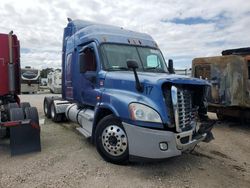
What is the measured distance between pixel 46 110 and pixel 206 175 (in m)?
7.87

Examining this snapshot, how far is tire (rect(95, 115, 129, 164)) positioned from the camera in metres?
5.43

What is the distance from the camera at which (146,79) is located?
5336 millimetres

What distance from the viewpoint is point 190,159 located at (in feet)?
20.3

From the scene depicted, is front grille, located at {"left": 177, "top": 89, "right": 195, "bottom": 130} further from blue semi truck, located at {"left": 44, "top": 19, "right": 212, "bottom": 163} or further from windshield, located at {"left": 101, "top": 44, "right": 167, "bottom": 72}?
windshield, located at {"left": 101, "top": 44, "right": 167, "bottom": 72}

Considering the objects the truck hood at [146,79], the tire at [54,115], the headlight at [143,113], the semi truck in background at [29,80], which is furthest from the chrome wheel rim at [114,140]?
the semi truck in background at [29,80]

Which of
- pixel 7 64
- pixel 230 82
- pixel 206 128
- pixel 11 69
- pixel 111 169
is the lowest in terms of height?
pixel 111 169

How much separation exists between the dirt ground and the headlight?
99 centimetres

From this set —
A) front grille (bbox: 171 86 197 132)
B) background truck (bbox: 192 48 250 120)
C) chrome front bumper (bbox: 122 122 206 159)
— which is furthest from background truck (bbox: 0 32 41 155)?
background truck (bbox: 192 48 250 120)

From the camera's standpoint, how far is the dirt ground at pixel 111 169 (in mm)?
4879

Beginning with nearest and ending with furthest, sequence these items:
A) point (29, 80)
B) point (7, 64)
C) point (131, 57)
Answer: point (131, 57) < point (7, 64) < point (29, 80)

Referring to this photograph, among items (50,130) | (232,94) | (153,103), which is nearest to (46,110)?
(50,130)

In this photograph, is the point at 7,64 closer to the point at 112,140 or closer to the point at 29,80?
the point at 112,140

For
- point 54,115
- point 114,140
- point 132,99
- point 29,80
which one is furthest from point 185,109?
point 29,80

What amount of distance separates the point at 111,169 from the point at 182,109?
1.65m
